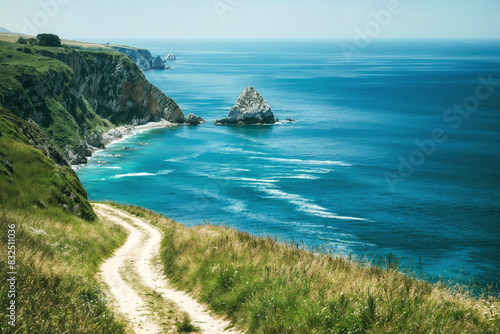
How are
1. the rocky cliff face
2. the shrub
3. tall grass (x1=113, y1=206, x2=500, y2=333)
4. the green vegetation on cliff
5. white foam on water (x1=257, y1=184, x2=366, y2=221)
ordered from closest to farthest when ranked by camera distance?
1. the green vegetation on cliff
2. tall grass (x1=113, y1=206, x2=500, y2=333)
3. white foam on water (x1=257, y1=184, x2=366, y2=221)
4. the rocky cliff face
5. the shrub

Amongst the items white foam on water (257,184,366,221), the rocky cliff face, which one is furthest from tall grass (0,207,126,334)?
the rocky cliff face

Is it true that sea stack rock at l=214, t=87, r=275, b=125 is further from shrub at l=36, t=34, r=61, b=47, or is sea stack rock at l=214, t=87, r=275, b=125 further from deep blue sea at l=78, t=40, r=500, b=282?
shrub at l=36, t=34, r=61, b=47

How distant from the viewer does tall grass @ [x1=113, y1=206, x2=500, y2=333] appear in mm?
8703

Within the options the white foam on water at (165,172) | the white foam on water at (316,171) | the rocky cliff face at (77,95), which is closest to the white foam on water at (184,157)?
the white foam on water at (165,172)

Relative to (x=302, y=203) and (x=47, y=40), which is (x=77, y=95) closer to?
(x=47, y=40)

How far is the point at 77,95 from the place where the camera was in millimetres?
118625

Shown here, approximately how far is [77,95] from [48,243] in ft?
375

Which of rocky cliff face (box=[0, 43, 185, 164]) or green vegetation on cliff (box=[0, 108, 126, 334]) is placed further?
rocky cliff face (box=[0, 43, 185, 164])

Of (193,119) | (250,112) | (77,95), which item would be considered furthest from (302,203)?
(193,119)

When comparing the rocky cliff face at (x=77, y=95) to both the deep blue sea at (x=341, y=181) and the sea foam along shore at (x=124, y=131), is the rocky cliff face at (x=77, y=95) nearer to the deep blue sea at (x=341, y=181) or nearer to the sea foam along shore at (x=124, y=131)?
the sea foam along shore at (x=124, y=131)

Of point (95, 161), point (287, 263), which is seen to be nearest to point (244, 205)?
point (95, 161)

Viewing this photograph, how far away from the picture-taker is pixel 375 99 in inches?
7283

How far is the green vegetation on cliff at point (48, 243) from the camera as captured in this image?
768 cm

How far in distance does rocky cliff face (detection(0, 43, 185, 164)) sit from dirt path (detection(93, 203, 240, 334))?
239 feet
